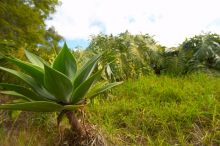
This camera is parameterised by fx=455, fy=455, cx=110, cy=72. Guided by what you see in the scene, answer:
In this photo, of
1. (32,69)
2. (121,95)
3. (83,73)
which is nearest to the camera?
(32,69)

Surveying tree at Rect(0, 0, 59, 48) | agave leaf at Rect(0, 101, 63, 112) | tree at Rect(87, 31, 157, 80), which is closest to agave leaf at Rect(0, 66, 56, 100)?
agave leaf at Rect(0, 101, 63, 112)

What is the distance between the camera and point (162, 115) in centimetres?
416

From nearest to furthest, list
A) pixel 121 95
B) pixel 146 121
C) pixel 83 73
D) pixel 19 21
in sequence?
pixel 83 73 < pixel 146 121 < pixel 121 95 < pixel 19 21

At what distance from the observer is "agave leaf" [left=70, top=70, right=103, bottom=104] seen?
10.7 ft

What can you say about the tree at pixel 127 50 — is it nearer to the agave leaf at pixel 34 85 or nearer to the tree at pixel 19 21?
the tree at pixel 19 21

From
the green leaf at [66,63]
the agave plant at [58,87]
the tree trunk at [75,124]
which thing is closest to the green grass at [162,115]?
the tree trunk at [75,124]

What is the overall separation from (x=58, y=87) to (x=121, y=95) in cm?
210

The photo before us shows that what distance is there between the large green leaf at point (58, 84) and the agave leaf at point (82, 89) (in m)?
0.04

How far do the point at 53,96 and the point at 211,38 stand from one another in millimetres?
4185

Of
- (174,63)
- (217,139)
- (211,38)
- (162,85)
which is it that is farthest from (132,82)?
(217,139)

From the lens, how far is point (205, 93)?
15.9 ft

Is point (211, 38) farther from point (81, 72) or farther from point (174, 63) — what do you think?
point (81, 72)

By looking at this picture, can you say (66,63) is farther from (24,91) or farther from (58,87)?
(24,91)

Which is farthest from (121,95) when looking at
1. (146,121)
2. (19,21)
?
(19,21)
